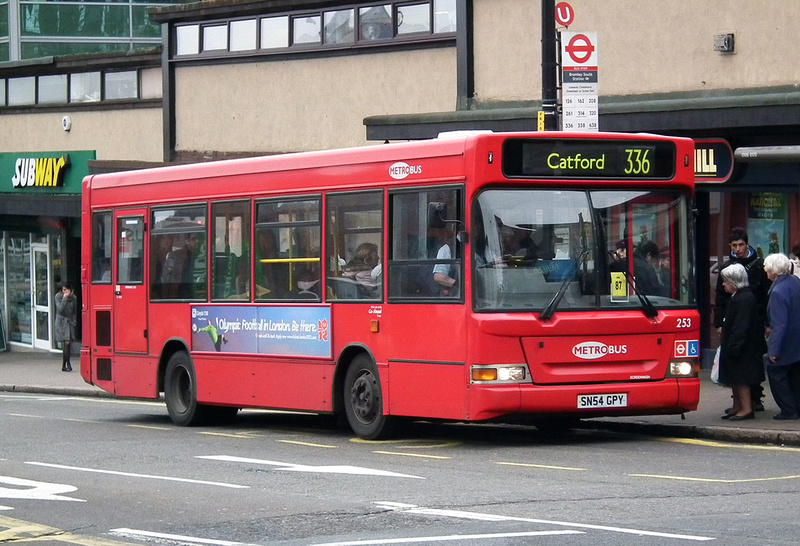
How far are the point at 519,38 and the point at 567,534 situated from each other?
15.1 metres

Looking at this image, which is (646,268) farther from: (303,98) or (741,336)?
(303,98)

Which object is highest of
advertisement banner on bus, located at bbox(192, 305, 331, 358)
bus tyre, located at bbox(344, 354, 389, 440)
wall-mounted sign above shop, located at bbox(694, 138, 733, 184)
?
wall-mounted sign above shop, located at bbox(694, 138, 733, 184)

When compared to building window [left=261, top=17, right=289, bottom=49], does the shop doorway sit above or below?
below

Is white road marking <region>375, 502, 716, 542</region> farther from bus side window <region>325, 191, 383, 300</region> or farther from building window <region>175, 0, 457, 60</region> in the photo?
building window <region>175, 0, 457, 60</region>

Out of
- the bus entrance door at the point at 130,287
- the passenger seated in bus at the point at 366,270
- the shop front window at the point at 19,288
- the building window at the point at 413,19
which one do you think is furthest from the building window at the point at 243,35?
the passenger seated in bus at the point at 366,270

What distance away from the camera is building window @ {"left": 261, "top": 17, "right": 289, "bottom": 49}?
27.3 meters

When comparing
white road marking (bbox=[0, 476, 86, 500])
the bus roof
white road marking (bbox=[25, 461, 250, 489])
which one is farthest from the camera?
the bus roof

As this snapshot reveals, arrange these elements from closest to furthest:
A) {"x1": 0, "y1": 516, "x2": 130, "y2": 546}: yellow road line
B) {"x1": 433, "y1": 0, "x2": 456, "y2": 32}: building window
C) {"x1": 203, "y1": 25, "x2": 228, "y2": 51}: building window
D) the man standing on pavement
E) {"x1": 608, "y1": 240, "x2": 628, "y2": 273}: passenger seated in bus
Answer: {"x1": 0, "y1": 516, "x2": 130, "y2": 546}: yellow road line → {"x1": 608, "y1": 240, "x2": 628, "y2": 273}: passenger seated in bus → the man standing on pavement → {"x1": 433, "y1": 0, "x2": 456, "y2": 32}: building window → {"x1": 203, "y1": 25, "x2": 228, "y2": 51}: building window

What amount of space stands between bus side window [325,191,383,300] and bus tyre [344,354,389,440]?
0.68 metres

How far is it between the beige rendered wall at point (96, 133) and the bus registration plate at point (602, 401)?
64.6 feet

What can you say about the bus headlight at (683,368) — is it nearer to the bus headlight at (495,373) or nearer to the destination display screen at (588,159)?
the bus headlight at (495,373)

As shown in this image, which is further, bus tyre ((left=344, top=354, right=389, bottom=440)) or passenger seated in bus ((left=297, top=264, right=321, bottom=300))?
passenger seated in bus ((left=297, top=264, right=321, bottom=300))

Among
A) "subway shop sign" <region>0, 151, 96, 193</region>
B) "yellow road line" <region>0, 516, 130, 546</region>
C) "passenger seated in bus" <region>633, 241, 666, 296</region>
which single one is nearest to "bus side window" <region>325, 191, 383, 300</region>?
"passenger seated in bus" <region>633, 241, 666, 296</region>

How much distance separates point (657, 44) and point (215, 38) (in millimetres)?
11229
